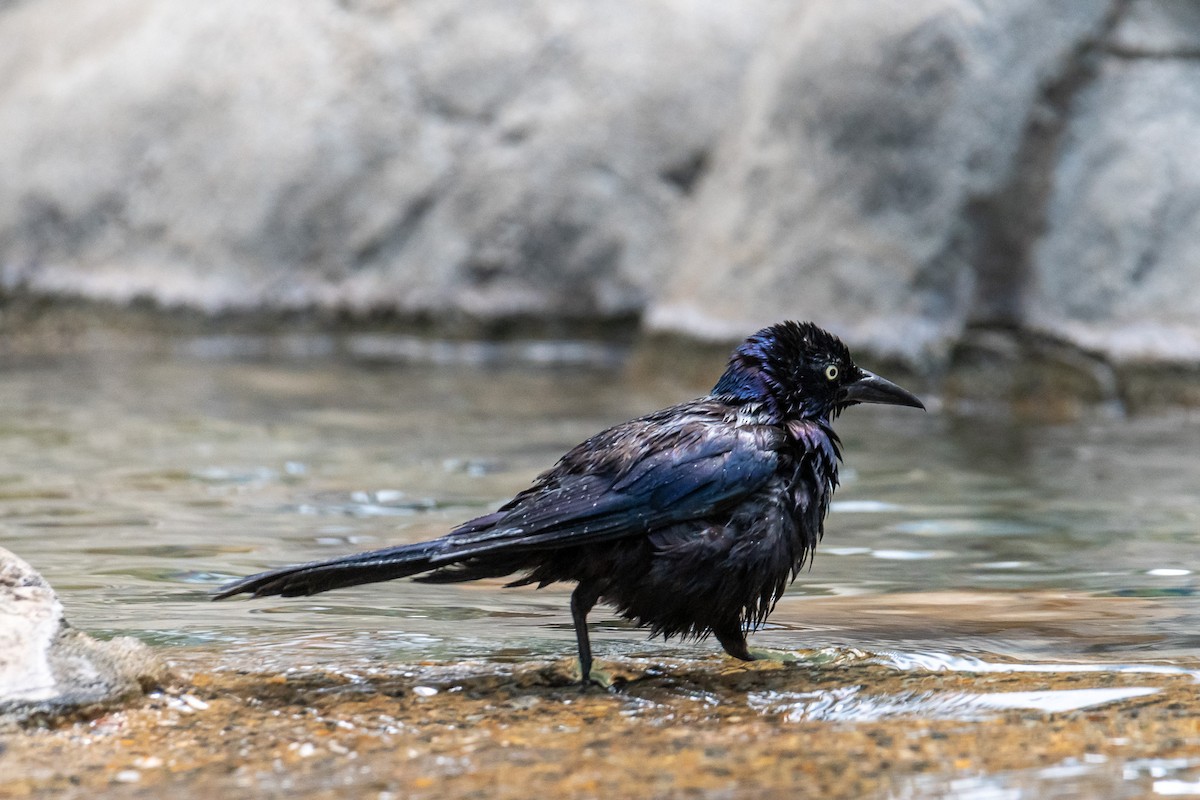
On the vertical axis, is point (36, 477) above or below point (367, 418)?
below

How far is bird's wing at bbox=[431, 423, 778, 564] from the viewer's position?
3.69 m

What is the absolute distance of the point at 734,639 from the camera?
3.85 metres

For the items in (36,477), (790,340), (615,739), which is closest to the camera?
(615,739)

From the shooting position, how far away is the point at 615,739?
3.20m

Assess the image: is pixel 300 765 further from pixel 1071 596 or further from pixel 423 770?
pixel 1071 596

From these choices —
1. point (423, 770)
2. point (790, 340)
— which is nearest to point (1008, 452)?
point (790, 340)

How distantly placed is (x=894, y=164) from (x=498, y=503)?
3.71 m

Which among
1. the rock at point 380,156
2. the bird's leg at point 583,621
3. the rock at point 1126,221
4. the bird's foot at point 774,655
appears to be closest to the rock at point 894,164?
the rock at point 1126,221

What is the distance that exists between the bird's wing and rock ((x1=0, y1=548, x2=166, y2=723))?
0.69 metres

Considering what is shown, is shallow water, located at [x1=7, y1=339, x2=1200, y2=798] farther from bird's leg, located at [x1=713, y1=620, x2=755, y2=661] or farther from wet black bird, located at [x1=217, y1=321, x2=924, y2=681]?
wet black bird, located at [x1=217, y1=321, x2=924, y2=681]

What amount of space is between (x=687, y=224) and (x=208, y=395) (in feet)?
10.1

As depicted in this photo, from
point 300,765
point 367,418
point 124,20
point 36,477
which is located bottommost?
point 300,765

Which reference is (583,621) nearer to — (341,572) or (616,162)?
(341,572)

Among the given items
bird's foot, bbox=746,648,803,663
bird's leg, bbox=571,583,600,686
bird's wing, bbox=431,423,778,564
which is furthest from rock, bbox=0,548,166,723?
bird's foot, bbox=746,648,803,663
